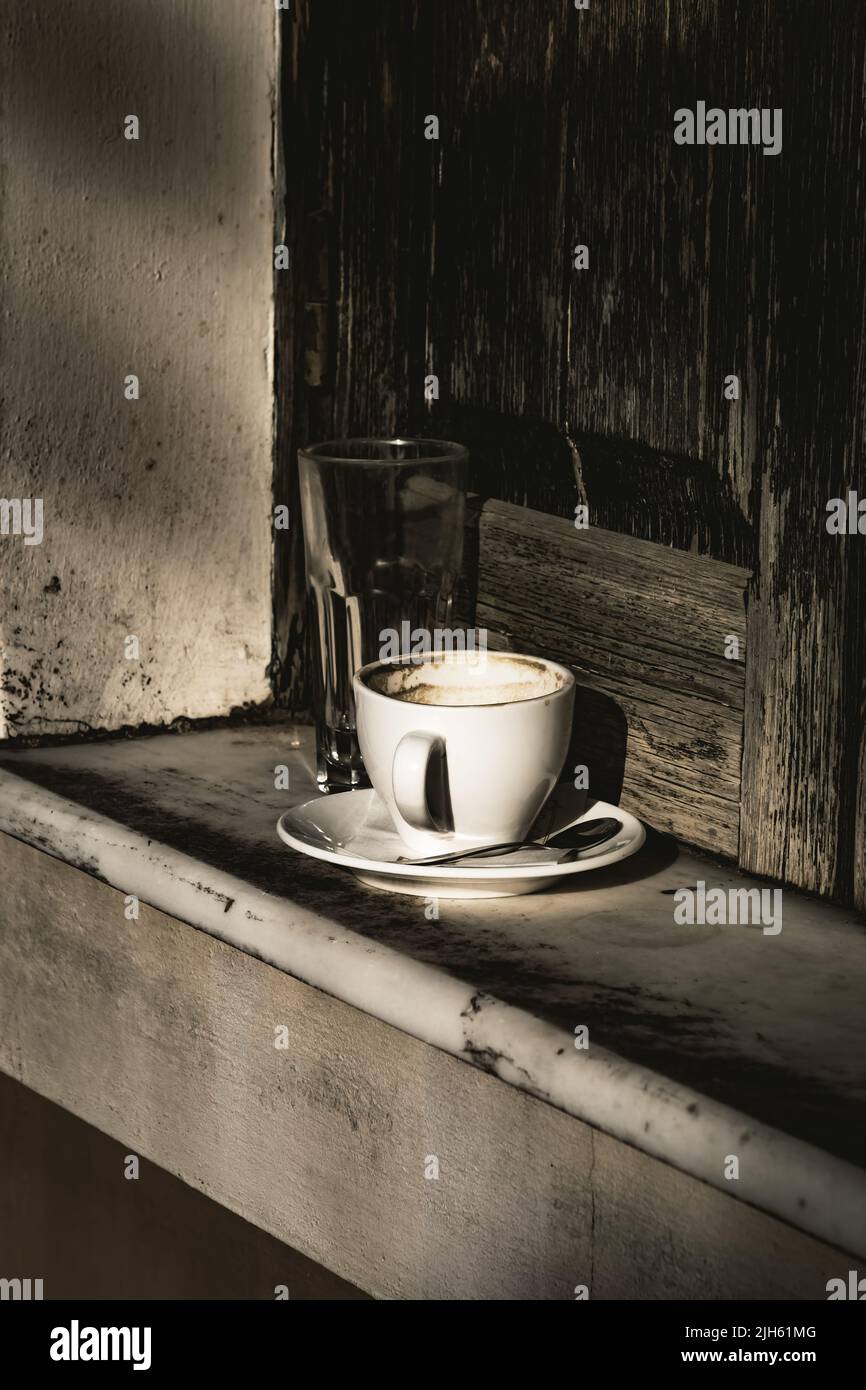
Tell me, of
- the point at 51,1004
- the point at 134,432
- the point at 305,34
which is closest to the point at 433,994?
the point at 51,1004

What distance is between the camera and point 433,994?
877 mm

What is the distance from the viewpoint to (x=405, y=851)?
1001mm

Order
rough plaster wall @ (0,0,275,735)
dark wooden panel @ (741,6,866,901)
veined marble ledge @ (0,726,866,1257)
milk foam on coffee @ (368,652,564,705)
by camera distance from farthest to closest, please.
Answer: rough plaster wall @ (0,0,275,735) → milk foam on coffee @ (368,652,564,705) → dark wooden panel @ (741,6,866,901) → veined marble ledge @ (0,726,866,1257)

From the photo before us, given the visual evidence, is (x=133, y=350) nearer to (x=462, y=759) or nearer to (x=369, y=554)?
(x=369, y=554)

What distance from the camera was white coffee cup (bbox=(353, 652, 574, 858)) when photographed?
0.96m

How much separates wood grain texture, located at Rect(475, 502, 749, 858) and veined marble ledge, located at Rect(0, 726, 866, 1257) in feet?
0.14

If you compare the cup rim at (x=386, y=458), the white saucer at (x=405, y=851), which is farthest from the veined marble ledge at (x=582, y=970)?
the cup rim at (x=386, y=458)

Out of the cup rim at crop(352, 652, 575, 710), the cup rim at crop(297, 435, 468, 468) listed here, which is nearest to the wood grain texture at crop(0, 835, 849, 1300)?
the cup rim at crop(352, 652, 575, 710)

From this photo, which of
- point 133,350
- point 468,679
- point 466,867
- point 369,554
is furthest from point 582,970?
point 133,350

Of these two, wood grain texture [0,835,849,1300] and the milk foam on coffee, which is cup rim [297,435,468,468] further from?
wood grain texture [0,835,849,1300]

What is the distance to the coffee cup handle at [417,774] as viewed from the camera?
95 cm

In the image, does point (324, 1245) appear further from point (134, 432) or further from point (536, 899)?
point (134, 432)

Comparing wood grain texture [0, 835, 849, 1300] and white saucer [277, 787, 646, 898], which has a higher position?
white saucer [277, 787, 646, 898]

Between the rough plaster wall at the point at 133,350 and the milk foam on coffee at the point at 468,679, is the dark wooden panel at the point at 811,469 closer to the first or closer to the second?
the milk foam on coffee at the point at 468,679
